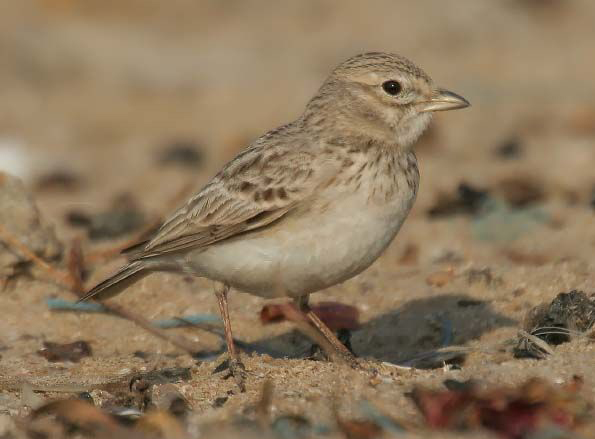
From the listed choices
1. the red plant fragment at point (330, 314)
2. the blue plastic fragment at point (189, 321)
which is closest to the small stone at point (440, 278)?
the red plant fragment at point (330, 314)

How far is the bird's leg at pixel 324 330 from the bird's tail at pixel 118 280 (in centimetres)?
86

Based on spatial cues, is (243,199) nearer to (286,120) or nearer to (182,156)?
(182,156)

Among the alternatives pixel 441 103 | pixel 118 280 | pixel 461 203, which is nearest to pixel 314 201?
pixel 441 103

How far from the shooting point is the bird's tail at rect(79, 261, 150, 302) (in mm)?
6051

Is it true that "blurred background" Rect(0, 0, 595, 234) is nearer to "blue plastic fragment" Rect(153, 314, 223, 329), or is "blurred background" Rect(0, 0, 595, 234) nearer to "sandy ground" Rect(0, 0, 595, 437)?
"sandy ground" Rect(0, 0, 595, 437)

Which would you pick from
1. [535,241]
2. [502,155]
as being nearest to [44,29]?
[502,155]

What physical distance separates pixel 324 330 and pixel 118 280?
114 cm

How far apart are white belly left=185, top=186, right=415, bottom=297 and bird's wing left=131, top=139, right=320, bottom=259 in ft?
0.34

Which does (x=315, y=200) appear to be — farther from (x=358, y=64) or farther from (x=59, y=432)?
(x=59, y=432)

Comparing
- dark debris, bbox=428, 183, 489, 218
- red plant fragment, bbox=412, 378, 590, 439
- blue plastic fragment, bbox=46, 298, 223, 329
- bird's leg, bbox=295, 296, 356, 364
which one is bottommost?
blue plastic fragment, bbox=46, 298, 223, 329

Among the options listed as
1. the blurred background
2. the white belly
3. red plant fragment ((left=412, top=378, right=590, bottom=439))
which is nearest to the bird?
the white belly

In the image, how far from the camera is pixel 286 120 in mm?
12211

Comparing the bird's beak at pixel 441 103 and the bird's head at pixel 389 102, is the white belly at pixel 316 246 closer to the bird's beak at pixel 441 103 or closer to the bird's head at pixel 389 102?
the bird's head at pixel 389 102

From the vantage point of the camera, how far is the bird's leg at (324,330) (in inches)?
221
